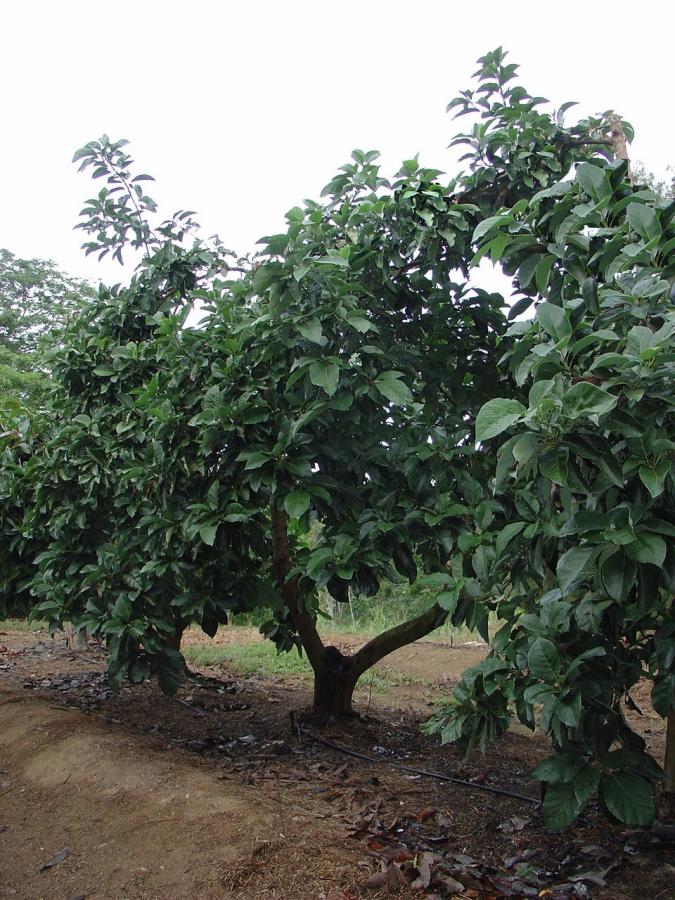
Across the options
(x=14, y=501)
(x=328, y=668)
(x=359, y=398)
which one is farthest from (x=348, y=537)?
(x=14, y=501)

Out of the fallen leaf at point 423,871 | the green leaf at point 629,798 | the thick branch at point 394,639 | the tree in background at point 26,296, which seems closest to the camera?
the green leaf at point 629,798

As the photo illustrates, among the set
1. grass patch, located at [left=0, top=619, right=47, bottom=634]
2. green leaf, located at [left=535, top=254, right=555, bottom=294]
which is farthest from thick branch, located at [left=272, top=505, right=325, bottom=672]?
grass patch, located at [left=0, top=619, right=47, bottom=634]

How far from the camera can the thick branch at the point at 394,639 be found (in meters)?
4.86

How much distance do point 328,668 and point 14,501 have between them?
7.97 ft

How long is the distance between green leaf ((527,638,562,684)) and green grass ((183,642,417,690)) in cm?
546

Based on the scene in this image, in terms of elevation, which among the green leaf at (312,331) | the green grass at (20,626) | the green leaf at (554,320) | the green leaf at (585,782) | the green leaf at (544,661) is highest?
the green leaf at (312,331)

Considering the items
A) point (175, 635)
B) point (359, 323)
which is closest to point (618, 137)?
point (359, 323)

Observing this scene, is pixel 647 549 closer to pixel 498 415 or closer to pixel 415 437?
pixel 498 415

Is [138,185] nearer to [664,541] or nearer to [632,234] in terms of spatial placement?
[632,234]

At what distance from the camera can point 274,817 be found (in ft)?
10.1

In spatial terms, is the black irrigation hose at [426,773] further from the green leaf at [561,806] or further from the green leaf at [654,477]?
the green leaf at [654,477]

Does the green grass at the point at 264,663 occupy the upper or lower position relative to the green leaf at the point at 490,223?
lower

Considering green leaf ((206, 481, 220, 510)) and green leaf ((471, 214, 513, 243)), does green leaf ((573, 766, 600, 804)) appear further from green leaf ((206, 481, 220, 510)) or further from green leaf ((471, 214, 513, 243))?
green leaf ((206, 481, 220, 510))

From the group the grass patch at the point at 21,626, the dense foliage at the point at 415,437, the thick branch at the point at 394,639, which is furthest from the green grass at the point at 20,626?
the thick branch at the point at 394,639
